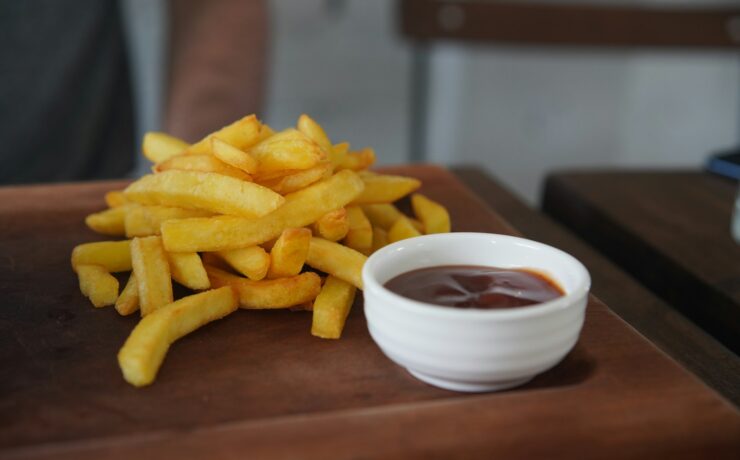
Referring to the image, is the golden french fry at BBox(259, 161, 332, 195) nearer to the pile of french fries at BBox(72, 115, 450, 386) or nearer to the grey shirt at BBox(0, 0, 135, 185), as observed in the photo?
the pile of french fries at BBox(72, 115, 450, 386)

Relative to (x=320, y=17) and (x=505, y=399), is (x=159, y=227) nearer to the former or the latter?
(x=505, y=399)

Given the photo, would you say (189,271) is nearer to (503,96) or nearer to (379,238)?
(379,238)

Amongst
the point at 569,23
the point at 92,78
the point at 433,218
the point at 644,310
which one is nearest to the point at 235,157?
the point at 433,218

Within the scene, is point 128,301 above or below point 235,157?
below

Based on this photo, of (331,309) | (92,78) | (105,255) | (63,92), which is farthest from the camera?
(92,78)

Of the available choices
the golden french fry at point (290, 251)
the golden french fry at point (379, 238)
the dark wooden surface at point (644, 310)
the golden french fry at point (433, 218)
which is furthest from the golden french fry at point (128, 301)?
the dark wooden surface at point (644, 310)

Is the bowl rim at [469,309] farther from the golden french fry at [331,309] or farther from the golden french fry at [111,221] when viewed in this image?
the golden french fry at [111,221]

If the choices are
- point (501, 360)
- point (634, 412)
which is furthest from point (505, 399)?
point (634, 412)
